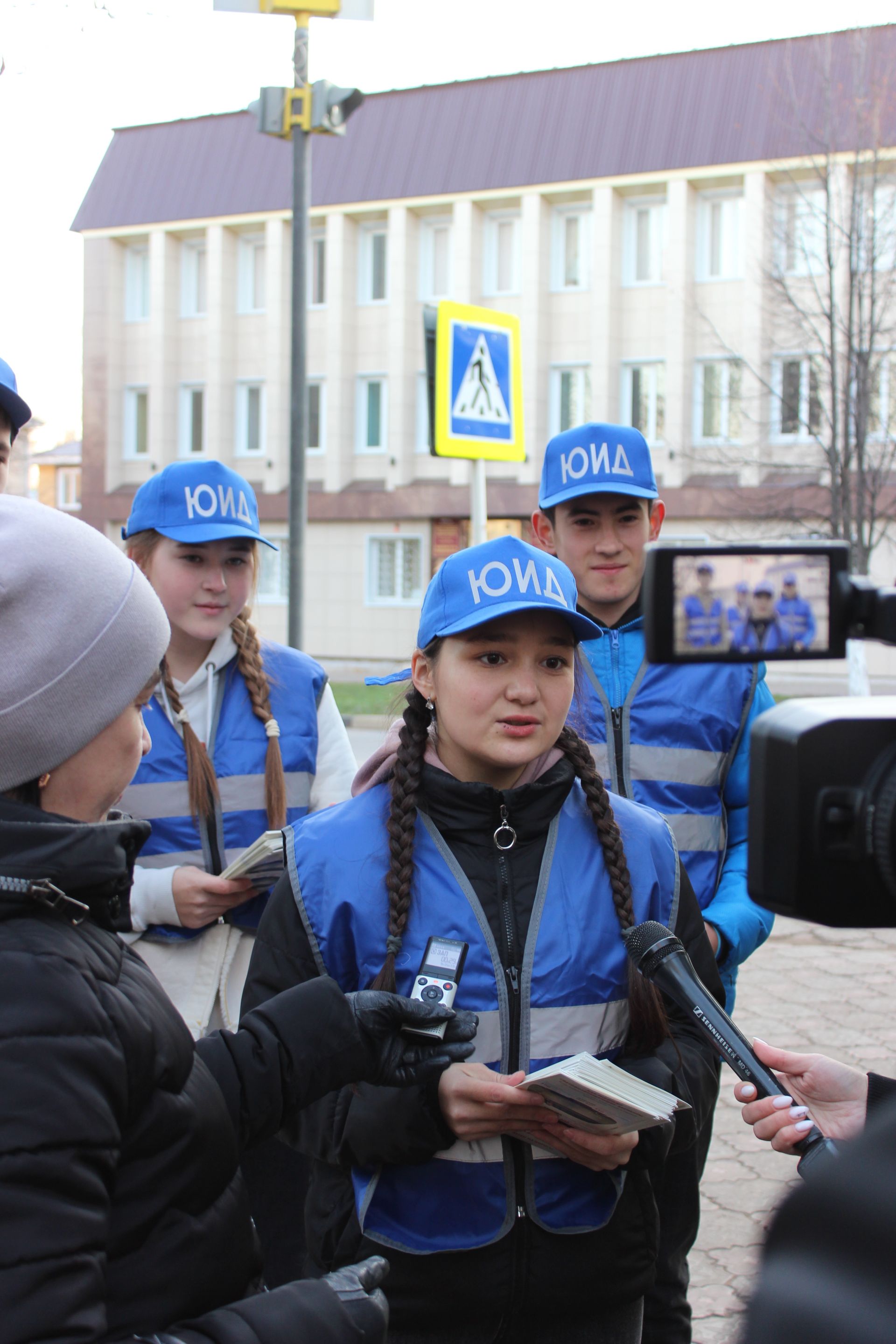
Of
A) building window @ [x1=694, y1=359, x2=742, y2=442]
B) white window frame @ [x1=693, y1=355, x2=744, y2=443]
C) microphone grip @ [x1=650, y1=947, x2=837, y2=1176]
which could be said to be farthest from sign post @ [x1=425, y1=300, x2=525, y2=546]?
white window frame @ [x1=693, y1=355, x2=744, y2=443]

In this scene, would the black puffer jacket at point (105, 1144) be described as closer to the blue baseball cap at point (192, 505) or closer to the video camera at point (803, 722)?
the video camera at point (803, 722)

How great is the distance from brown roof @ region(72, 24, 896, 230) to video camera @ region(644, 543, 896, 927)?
2254 cm

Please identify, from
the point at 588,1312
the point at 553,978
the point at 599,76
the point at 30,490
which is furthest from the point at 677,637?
the point at 30,490

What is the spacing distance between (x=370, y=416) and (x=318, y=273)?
4041 millimetres

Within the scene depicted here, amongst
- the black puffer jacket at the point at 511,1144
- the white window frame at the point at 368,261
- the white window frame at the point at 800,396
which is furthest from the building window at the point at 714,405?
the black puffer jacket at the point at 511,1144

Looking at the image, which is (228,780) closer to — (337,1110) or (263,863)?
(263,863)

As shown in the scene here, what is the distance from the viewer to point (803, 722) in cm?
109

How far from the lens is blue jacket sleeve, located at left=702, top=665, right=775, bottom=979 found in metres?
2.90

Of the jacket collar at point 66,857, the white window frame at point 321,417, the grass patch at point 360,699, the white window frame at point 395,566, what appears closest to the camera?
the jacket collar at point 66,857

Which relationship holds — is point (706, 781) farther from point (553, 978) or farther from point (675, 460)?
point (675, 460)

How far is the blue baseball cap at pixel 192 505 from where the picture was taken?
3.27 meters

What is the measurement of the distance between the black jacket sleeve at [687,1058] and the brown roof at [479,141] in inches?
849

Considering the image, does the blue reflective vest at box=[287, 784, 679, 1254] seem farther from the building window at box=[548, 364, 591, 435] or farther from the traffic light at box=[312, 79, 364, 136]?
the building window at box=[548, 364, 591, 435]

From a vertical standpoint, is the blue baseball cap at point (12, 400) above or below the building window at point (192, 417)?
below
